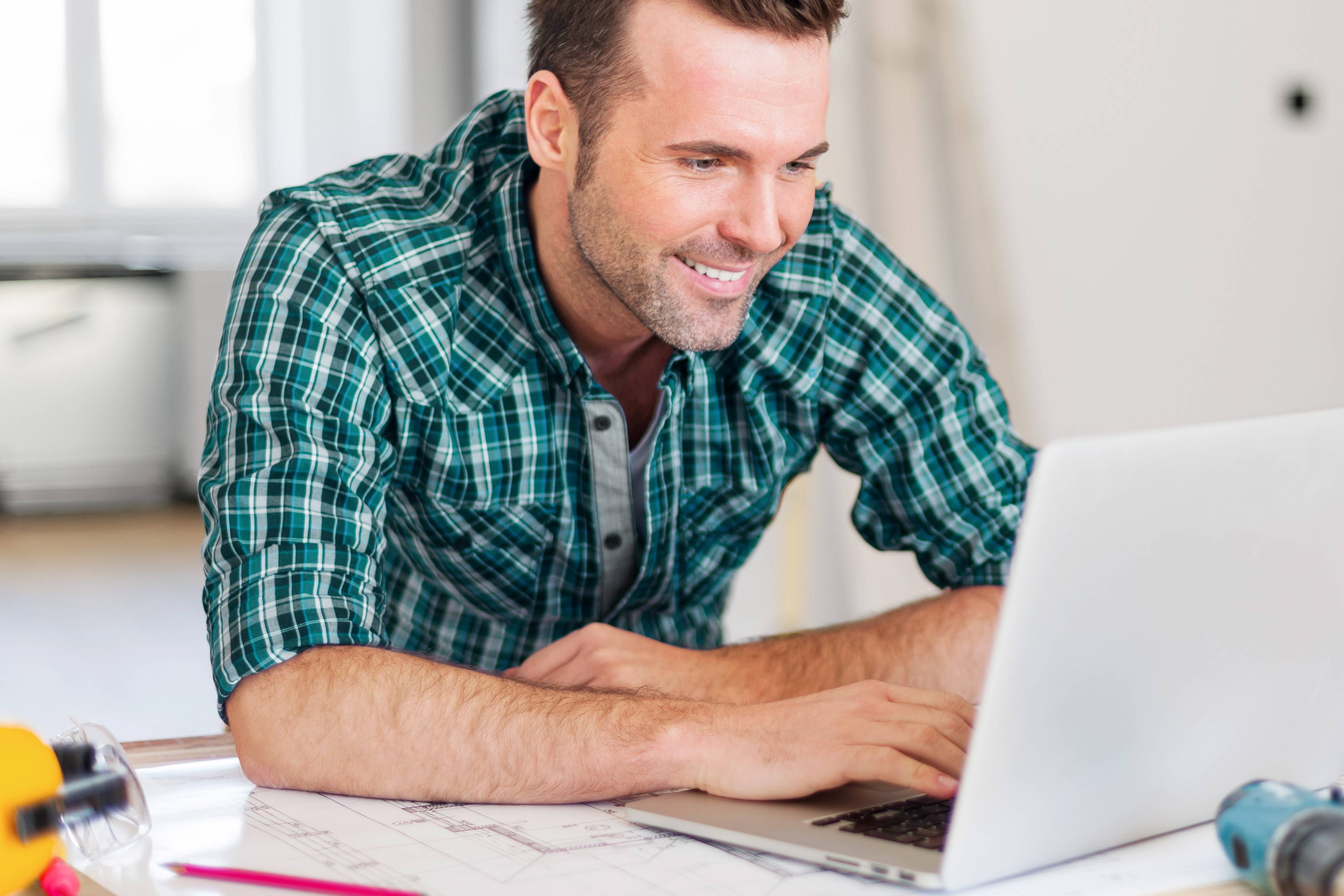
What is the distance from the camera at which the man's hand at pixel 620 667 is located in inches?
40.4

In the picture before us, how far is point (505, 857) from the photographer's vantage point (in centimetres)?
72

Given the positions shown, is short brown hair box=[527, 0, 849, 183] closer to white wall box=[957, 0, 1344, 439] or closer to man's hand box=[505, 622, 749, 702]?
man's hand box=[505, 622, 749, 702]

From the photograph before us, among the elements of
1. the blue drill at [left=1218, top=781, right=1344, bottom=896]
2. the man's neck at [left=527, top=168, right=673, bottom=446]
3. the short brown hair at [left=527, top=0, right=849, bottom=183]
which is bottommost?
the blue drill at [left=1218, top=781, right=1344, bottom=896]

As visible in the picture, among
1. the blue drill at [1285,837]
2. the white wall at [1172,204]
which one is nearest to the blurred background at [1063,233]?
the white wall at [1172,204]

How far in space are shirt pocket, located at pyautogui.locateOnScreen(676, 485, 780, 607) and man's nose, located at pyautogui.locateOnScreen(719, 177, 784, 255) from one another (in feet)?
1.01

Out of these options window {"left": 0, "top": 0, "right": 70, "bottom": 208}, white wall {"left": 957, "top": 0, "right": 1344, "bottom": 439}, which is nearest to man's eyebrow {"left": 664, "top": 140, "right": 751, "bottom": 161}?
white wall {"left": 957, "top": 0, "right": 1344, "bottom": 439}

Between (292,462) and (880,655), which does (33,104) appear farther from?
(880,655)

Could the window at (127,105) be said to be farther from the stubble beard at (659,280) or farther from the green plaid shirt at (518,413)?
the stubble beard at (659,280)

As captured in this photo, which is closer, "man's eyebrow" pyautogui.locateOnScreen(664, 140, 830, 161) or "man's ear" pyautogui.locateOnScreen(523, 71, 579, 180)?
"man's eyebrow" pyautogui.locateOnScreen(664, 140, 830, 161)

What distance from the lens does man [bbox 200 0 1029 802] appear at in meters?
0.86

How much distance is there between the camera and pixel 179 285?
4.98m

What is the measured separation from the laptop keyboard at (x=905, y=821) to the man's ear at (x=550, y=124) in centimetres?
70

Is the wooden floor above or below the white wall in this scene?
below

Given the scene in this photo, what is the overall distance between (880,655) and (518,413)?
41 centimetres
